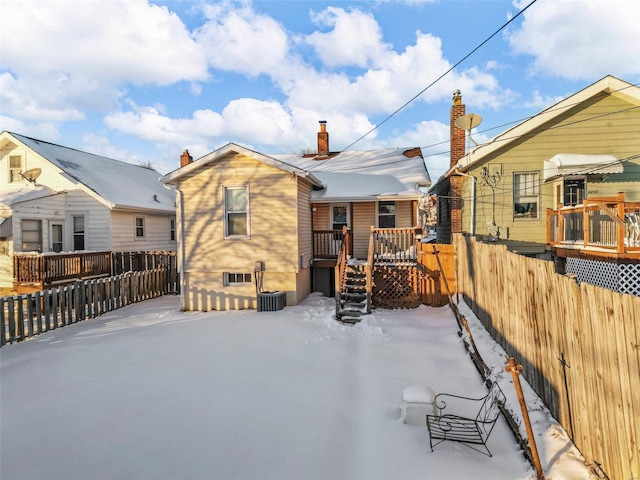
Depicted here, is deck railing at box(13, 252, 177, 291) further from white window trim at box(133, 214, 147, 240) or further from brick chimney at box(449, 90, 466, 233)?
brick chimney at box(449, 90, 466, 233)

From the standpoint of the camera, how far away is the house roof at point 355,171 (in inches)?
498

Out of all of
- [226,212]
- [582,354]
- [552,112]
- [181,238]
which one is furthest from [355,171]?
[582,354]

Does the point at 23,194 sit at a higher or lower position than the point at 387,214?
higher

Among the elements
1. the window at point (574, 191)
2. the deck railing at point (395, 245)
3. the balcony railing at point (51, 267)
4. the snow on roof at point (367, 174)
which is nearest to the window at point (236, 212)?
the snow on roof at point (367, 174)

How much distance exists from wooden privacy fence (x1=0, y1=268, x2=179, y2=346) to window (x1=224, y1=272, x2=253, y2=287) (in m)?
3.84

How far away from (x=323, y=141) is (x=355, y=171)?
12.8 feet

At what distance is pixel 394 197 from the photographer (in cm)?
1484

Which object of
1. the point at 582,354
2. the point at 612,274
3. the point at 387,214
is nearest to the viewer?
the point at 582,354

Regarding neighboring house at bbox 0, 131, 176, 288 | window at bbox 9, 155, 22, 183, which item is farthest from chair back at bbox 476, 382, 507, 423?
window at bbox 9, 155, 22, 183

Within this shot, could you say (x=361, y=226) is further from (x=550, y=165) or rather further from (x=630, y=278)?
(x=630, y=278)

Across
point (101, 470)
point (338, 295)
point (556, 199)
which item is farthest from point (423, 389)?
point (556, 199)

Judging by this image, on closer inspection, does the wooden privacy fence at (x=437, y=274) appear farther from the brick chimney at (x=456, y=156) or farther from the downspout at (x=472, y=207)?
the brick chimney at (x=456, y=156)

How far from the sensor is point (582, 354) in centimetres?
375

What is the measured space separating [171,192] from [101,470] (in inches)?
887
